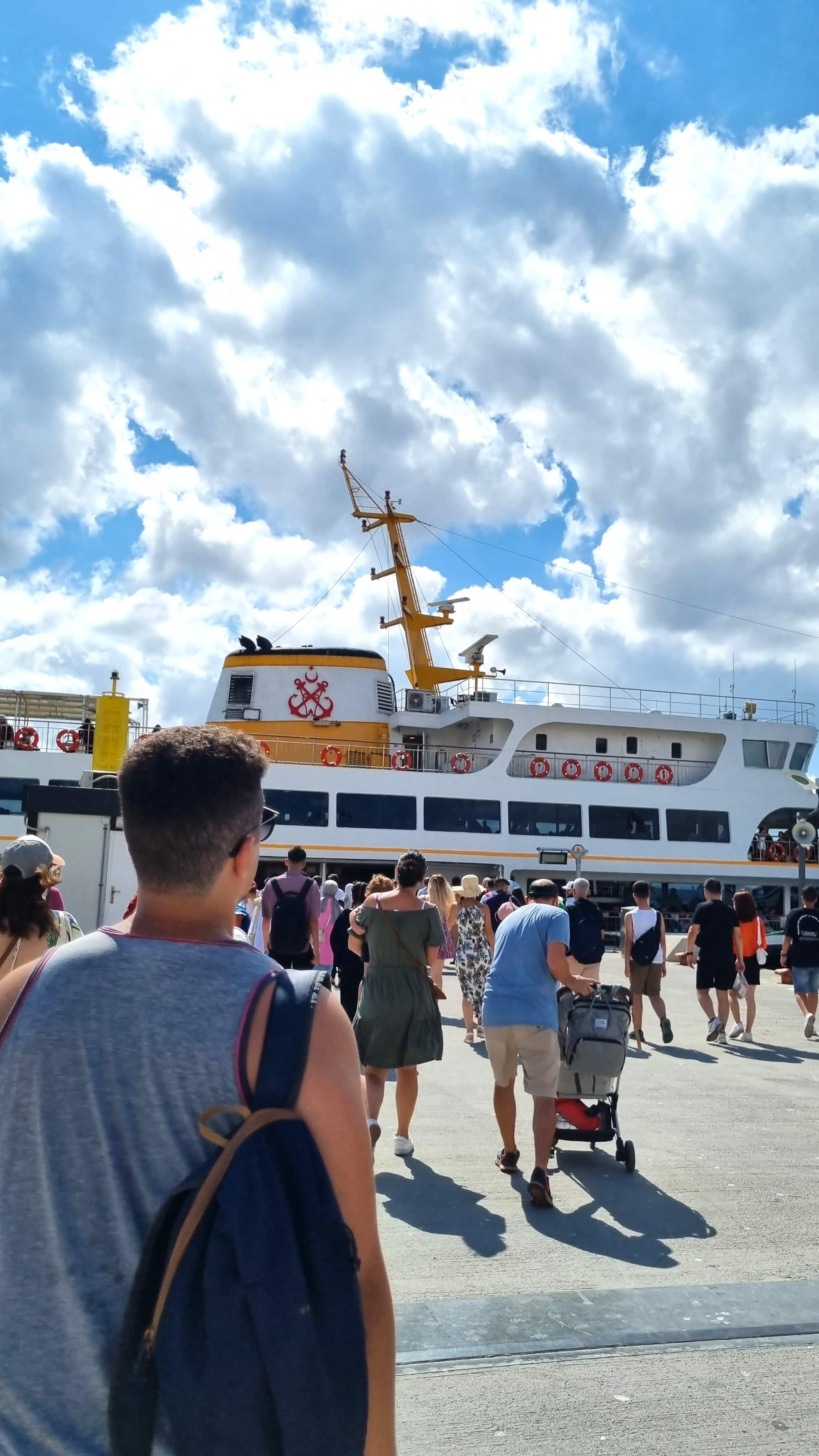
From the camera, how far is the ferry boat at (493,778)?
2584cm

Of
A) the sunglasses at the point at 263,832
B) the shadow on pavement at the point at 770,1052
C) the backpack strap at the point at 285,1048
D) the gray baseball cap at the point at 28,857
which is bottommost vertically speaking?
the shadow on pavement at the point at 770,1052

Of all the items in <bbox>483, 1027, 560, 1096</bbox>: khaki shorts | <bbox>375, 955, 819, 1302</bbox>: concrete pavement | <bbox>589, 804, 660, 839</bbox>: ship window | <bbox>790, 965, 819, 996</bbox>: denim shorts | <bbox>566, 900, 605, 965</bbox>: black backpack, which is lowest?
<bbox>375, 955, 819, 1302</bbox>: concrete pavement

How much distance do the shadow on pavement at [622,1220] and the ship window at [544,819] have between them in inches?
843

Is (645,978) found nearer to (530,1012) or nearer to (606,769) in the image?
(530,1012)

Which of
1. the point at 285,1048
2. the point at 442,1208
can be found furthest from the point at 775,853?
the point at 285,1048

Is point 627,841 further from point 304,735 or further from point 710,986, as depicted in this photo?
point 710,986

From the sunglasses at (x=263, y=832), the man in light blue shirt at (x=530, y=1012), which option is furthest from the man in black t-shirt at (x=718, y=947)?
the sunglasses at (x=263, y=832)

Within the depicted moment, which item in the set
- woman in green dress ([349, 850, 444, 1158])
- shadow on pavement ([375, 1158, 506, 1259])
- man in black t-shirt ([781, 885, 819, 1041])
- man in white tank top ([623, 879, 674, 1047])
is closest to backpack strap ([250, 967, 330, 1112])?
shadow on pavement ([375, 1158, 506, 1259])

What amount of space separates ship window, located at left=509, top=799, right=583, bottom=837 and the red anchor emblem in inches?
217

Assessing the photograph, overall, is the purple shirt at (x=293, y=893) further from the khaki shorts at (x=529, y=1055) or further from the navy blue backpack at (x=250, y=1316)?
the navy blue backpack at (x=250, y=1316)

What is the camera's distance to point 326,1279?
4.45ft

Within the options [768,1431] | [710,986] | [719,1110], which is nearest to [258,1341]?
[768,1431]

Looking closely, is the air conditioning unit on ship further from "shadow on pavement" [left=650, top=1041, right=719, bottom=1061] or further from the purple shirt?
the purple shirt

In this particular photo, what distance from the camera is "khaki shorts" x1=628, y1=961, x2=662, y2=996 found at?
35.0 ft
